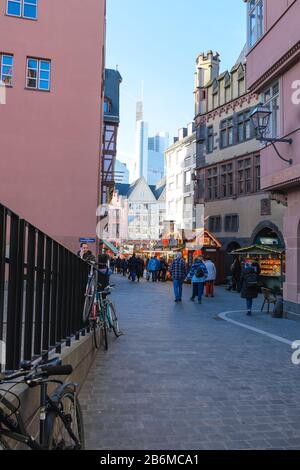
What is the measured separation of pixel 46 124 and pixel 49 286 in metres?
19.4

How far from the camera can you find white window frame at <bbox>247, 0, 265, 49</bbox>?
48.1 feet

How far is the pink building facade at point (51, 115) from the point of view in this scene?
22.0 metres

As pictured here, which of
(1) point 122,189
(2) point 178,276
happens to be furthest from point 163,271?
(1) point 122,189

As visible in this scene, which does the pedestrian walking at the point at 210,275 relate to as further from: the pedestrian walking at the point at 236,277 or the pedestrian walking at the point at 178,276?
the pedestrian walking at the point at 236,277

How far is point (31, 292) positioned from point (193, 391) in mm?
2956

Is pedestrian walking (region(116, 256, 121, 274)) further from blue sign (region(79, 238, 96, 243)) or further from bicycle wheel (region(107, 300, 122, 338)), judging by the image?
bicycle wheel (region(107, 300, 122, 338))

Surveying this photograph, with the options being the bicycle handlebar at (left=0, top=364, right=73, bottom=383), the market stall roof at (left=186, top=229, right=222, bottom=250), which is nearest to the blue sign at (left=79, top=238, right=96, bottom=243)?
the market stall roof at (left=186, top=229, right=222, bottom=250)

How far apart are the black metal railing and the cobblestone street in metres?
0.96

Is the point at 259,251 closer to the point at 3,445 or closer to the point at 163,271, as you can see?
the point at 163,271

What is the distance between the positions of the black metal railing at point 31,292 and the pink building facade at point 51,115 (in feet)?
55.9

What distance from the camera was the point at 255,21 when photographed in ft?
50.4

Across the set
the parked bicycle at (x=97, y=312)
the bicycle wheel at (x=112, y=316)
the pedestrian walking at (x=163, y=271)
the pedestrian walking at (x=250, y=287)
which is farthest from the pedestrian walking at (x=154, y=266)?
the bicycle wheel at (x=112, y=316)
